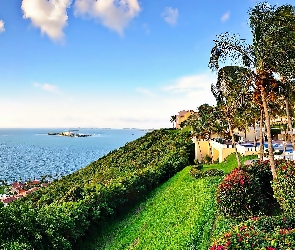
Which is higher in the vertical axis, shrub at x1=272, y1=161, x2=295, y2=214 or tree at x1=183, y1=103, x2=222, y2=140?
tree at x1=183, y1=103, x2=222, y2=140

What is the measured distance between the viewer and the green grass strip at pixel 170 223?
12.3m

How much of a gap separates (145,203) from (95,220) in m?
4.41

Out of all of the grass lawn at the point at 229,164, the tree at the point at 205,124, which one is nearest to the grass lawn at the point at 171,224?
the grass lawn at the point at 229,164

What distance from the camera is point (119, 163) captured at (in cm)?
4369

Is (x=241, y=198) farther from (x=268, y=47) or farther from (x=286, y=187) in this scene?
(x=268, y=47)

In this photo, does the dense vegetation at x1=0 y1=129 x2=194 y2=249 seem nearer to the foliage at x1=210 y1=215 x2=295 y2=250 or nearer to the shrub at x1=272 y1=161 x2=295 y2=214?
the foliage at x1=210 y1=215 x2=295 y2=250

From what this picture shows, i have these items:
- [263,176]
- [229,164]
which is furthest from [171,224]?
[229,164]

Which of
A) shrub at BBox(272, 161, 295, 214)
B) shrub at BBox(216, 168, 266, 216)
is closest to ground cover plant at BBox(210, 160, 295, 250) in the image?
shrub at BBox(272, 161, 295, 214)

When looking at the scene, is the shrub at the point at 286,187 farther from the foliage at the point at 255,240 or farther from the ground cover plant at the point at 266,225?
the foliage at the point at 255,240

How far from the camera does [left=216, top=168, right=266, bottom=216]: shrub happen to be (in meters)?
11.2

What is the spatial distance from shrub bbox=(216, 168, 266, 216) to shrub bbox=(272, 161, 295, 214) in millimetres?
716

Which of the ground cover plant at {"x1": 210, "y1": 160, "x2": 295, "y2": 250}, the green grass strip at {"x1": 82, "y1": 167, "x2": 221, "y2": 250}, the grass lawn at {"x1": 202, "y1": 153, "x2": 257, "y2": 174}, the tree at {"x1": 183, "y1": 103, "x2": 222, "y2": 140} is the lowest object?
the green grass strip at {"x1": 82, "y1": 167, "x2": 221, "y2": 250}

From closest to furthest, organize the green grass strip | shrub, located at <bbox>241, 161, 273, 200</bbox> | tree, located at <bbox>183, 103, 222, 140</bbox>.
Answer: the green grass strip → shrub, located at <bbox>241, 161, 273, 200</bbox> → tree, located at <bbox>183, 103, 222, 140</bbox>

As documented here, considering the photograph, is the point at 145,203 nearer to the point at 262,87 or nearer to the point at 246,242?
the point at 262,87
